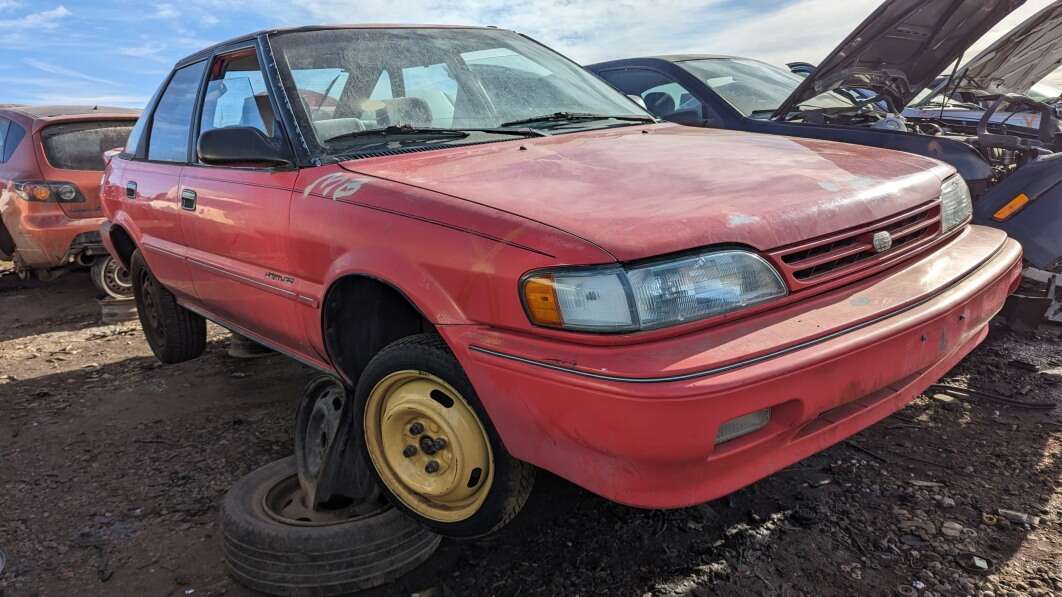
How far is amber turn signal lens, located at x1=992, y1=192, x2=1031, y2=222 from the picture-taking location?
135 inches

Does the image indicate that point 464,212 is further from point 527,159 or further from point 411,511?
point 411,511

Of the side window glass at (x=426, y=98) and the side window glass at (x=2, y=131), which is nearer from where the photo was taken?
the side window glass at (x=426, y=98)

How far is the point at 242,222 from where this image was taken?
280cm

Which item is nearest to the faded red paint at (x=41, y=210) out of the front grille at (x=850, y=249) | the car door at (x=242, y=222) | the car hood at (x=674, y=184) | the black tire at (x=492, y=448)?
the car door at (x=242, y=222)

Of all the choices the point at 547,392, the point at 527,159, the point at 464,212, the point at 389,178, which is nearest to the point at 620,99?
the point at 527,159

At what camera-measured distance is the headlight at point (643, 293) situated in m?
1.64

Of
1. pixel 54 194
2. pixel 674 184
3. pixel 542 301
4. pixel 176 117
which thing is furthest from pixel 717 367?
pixel 54 194

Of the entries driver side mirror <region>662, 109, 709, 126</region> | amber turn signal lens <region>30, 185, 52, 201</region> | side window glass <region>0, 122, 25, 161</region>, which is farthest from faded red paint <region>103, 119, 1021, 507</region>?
side window glass <region>0, 122, 25, 161</region>

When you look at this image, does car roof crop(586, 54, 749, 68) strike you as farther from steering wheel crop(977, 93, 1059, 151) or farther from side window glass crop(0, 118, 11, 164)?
side window glass crop(0, 118, 11, 164)

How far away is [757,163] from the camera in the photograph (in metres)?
2.26

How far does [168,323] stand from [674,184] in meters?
3.28

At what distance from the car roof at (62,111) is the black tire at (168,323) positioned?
2.82 metres

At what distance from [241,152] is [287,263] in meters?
0.42

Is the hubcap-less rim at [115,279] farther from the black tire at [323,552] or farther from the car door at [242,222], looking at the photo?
the black tire at [323,552]
